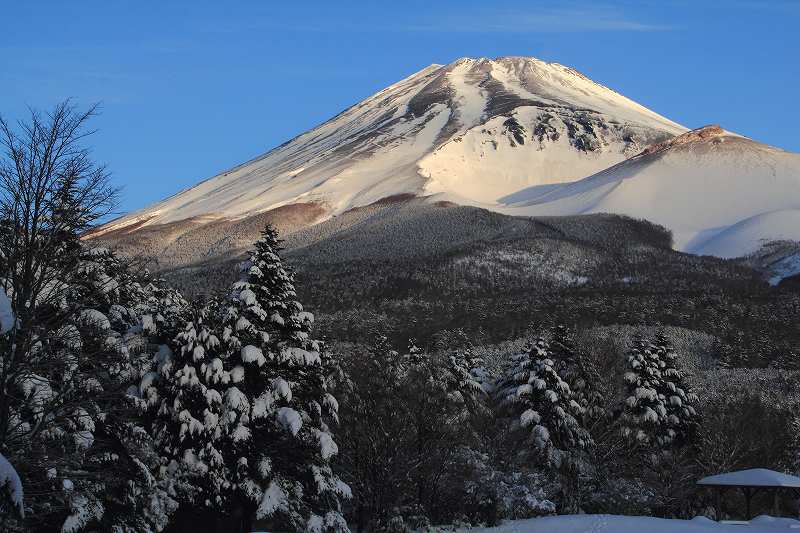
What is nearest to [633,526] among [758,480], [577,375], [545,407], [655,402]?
[758,480]

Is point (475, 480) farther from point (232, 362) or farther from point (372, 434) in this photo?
point (232, 362)

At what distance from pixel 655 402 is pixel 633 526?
21.1 meters

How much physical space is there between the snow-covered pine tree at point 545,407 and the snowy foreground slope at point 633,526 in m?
10.5

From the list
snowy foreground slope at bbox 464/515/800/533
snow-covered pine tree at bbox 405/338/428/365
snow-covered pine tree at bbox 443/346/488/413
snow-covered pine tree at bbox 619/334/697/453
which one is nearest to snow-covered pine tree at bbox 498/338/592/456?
snow-covered pine tree at bbox 443/346/488/413

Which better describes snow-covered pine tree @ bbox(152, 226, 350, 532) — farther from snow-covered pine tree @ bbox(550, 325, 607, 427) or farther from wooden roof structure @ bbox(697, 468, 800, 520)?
snow-covered pine tree @ bbox(550, 325, 607, 427)

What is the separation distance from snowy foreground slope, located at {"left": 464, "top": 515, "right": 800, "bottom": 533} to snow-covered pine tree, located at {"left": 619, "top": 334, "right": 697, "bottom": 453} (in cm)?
1542

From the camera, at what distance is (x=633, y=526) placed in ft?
75.4

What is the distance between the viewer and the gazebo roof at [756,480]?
28.7 meters

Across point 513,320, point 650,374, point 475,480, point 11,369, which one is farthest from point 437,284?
point 11,369

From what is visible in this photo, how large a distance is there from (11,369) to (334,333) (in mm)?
96525

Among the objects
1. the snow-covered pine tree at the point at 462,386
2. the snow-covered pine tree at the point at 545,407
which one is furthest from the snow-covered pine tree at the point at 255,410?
the snow-covered pine tree at the point at 462,386

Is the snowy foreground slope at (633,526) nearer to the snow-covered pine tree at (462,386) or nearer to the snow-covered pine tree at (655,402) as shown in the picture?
the snow-covered pine tree at (462,386)

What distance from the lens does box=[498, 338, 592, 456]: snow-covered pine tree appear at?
37.2 metres

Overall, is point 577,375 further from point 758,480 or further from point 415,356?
point 758,480
